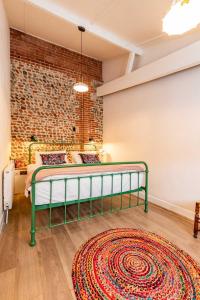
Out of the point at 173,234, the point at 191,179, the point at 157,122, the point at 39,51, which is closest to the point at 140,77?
the point at 157,122

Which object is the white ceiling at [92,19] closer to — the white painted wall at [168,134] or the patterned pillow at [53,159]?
the white painted wall at [168,134]

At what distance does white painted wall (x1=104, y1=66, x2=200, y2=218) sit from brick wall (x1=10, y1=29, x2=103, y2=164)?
117 centimetres

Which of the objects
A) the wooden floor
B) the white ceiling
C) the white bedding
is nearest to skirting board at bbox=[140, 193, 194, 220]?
the wooden floor

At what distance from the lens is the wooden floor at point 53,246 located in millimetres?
1323

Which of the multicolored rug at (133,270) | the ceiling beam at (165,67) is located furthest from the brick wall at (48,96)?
the multicolored rug at (133,270)

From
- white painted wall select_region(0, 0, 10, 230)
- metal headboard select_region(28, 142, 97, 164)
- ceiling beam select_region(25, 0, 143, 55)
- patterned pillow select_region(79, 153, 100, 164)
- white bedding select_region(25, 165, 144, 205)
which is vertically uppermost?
ceiling beam select_region(25, 0, 143, 55)

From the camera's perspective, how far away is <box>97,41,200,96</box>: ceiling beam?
2.45m

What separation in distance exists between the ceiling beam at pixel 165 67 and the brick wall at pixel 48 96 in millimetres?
1101

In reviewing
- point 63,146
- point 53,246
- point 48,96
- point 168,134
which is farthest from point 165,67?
point 53,246

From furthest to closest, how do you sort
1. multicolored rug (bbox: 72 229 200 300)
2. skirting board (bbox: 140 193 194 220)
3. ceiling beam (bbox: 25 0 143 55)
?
skirting board (bbox: 140 193 194 220) < ceiling beam (bbox: 25 0 143 55) < multicolored rug (bbox: 72 229 200 300)

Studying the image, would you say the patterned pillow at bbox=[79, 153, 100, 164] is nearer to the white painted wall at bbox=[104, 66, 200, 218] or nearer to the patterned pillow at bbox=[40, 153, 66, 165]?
the patterned pillow at bbox=[40, 153, 66, 165]

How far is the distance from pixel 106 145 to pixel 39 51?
9.57ft

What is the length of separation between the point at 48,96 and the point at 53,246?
3.33 meters

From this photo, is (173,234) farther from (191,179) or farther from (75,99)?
(75,99)
